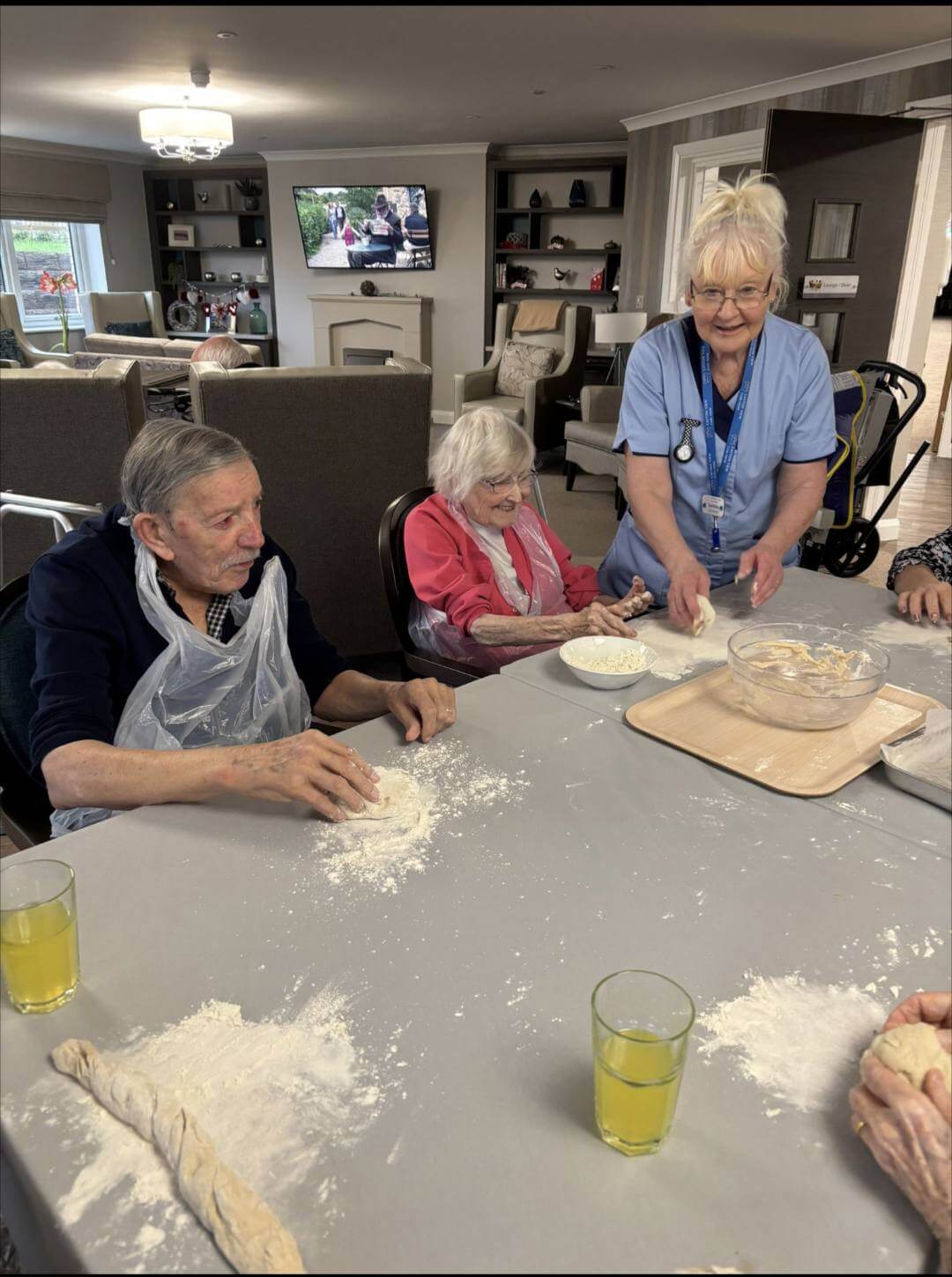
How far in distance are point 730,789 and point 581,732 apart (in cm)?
24

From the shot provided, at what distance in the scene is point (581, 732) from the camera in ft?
4.47

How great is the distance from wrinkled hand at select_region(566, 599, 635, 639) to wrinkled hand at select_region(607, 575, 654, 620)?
0.06 m

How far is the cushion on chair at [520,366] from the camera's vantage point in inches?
291

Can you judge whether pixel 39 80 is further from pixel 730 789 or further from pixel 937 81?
pixel 730 789

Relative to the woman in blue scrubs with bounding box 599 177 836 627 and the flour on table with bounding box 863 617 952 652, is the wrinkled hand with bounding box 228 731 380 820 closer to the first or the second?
the woman in blue scrubs with bounding box 599 177 836 627

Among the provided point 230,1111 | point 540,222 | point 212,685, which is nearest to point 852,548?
point 212,685

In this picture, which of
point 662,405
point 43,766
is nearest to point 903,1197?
point 43,766

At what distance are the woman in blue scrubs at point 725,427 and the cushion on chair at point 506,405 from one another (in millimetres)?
5040

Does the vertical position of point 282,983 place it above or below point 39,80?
below

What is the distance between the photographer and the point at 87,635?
1.32 meters

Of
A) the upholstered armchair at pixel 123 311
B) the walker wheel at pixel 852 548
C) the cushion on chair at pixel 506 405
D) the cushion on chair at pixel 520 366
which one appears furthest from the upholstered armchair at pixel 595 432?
the upholstered armchair at pixel 123 311

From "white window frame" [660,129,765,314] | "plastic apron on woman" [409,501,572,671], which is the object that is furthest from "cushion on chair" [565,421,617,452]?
"plastic apron on woman" [409,501,572,671]

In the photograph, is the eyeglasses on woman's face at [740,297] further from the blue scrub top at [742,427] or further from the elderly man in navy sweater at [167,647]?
the elderly man in navy sweater at [167,647]

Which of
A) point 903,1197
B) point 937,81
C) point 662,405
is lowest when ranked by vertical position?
point 903,1197
